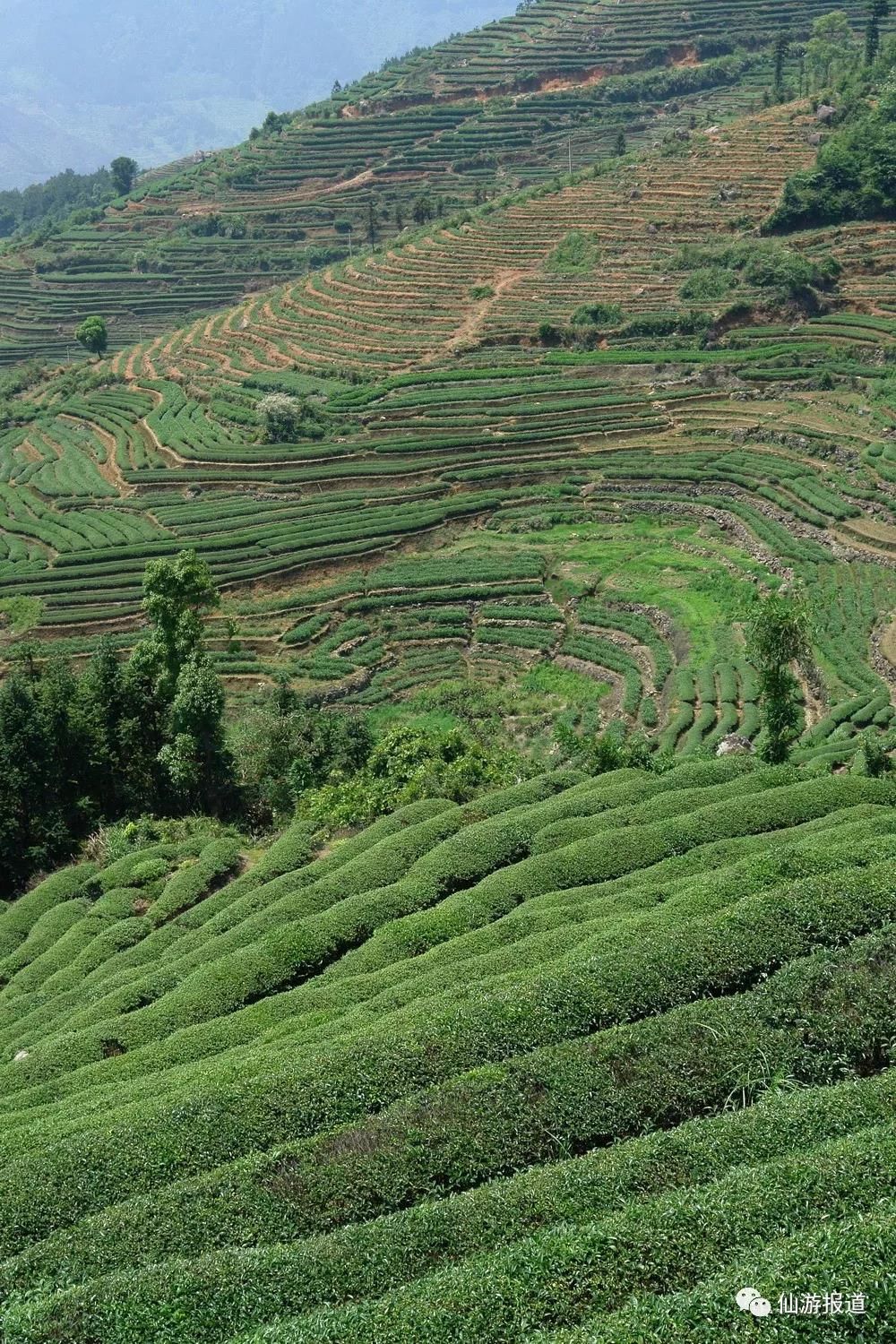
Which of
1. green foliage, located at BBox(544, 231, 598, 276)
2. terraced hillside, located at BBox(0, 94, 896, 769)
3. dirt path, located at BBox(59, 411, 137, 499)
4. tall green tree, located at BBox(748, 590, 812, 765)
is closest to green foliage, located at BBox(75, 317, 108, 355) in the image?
terraced hillside, located at BBox(0, 94, 896, 769)

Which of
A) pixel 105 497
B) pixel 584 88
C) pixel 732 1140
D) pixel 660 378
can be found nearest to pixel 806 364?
pixel 660 378

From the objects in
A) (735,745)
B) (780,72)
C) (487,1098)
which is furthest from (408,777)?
(780,72)

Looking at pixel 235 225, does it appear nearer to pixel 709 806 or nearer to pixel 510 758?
pixel 510 758

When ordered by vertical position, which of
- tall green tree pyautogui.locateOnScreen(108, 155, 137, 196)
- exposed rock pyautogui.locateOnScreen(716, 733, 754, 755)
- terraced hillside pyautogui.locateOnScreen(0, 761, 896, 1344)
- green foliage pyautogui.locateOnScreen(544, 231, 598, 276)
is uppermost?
tall green tree pyautogui.locateOnScreen(108, 155, 137, 196)

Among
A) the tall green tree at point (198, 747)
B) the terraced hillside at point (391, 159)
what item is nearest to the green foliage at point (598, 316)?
the terraced hillside at point (391, 159)

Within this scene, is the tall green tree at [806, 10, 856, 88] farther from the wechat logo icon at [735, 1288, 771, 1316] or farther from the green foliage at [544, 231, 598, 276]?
the wechat logo icon at [735, 1288, 771, 1316]

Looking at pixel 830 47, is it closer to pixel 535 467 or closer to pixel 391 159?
pixel 391 159
